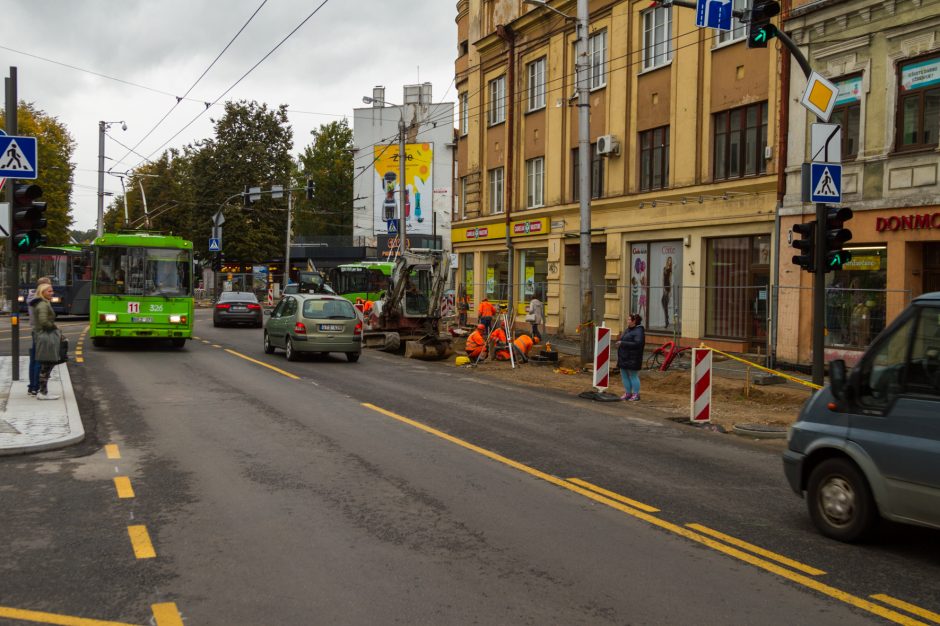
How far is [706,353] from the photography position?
44.7ft

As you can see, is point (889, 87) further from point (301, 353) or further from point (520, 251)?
point (520, 251)

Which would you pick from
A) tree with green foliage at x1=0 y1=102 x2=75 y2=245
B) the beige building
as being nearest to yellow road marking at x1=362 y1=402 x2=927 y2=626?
the beige building

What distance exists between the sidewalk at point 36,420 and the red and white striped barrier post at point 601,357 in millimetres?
9020

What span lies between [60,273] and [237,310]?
32.9 feet

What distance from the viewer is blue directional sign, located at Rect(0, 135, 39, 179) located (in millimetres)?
12969

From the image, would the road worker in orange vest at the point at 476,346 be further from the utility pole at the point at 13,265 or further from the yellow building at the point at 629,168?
the utility pole at the point at 13,265

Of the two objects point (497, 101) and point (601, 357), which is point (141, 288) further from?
point (497, 101)

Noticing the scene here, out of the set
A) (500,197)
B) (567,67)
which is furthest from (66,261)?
(567,67)

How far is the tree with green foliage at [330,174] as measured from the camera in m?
92.7

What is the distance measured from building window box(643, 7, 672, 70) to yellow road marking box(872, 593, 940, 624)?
21754mm

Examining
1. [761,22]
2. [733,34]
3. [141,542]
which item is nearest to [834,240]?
[761,22]

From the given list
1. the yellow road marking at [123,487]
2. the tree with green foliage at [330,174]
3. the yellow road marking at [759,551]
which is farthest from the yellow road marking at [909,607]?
the tree with green foliage at [330,174]

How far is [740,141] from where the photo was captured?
22.2 metres

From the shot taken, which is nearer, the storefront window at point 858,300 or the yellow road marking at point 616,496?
the yellow road marking at point 616,496
